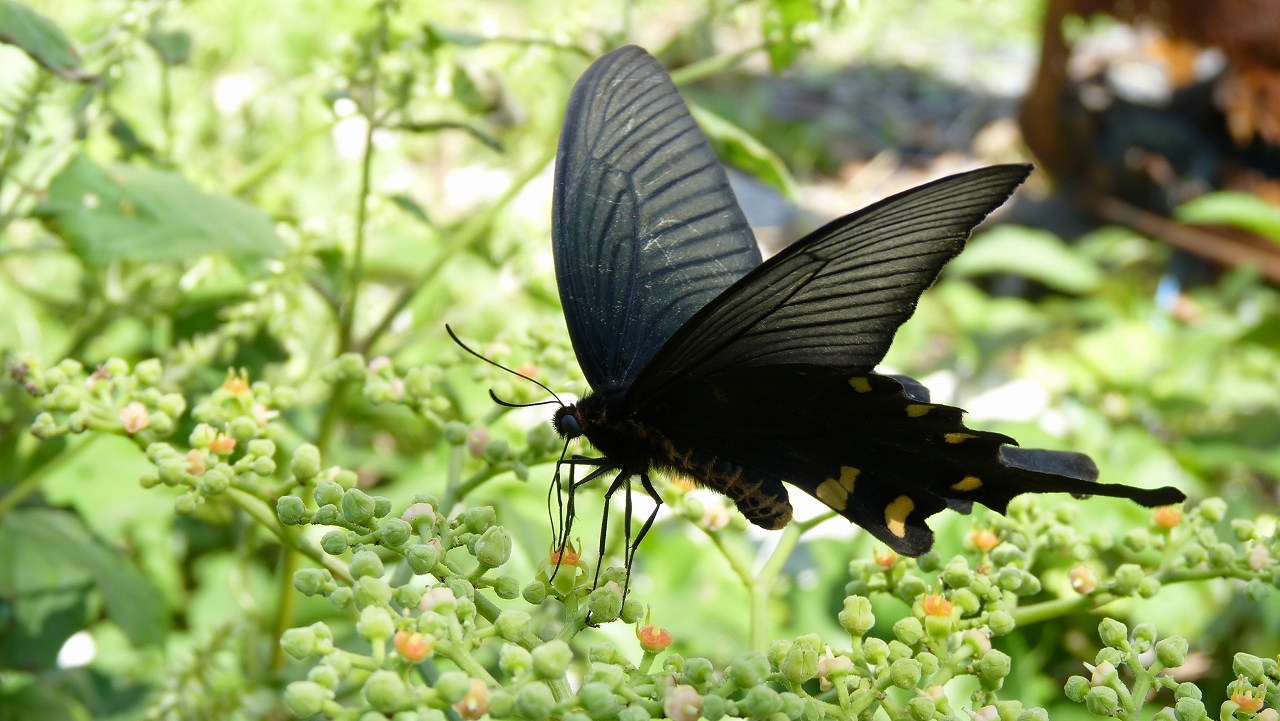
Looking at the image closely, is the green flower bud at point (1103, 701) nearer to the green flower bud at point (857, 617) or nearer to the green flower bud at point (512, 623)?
the green flower bud at point (857, 617)

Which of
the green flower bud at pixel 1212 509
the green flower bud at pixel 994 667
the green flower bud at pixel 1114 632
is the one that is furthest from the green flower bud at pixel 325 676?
the green flower bud at pixel 1212 509

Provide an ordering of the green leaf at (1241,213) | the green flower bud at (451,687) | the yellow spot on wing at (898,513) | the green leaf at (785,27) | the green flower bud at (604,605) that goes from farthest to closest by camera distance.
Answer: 1. the green leaf at (1241,213)
2. the green leaf at (785,27)
3. the yellow spot on wing at (898,513)
4. the green flower bud at (604,605)
5. the green flower bud at (451,687)

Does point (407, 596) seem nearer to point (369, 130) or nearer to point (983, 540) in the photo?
point (983, 540)

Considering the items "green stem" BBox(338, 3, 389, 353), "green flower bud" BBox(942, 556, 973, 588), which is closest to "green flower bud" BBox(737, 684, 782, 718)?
"green flower bud" BBox(942, 556, 973, 588)

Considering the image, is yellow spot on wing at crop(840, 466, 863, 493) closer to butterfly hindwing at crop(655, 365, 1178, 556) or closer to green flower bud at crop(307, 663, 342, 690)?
butterfly hindwing at crop(655, 365, 1178, 556)

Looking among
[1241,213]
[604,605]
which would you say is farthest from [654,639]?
[1241,213]

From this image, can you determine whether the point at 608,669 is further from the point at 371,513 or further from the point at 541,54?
the point at 541,54
